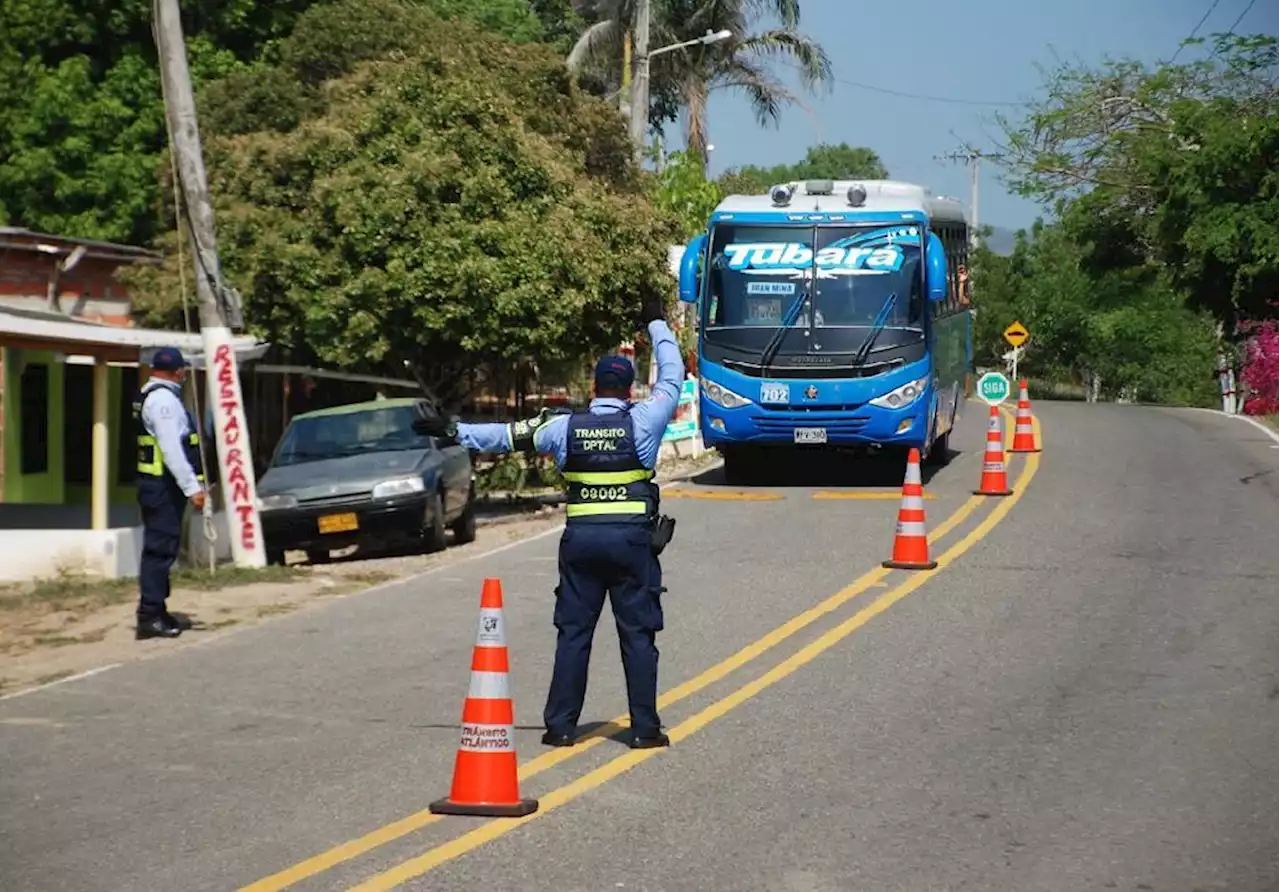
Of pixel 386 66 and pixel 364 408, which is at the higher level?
pixel 386 66

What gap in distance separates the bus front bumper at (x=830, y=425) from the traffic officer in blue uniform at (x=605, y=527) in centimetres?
1365

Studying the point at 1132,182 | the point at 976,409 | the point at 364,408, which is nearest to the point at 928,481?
the point at 364,408

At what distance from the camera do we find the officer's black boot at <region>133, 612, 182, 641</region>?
1419 centimetres

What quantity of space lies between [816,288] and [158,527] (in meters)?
11.2

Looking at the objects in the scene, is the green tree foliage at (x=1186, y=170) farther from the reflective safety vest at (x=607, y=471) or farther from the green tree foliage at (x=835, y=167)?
the green tree foliage at (x=835, y=167)

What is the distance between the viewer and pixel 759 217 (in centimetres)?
2377

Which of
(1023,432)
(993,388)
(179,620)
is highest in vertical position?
(993,388)

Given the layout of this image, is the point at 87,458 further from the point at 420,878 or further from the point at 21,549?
the point at 420,878

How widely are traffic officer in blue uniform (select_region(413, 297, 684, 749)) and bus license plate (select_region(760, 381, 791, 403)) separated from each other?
13580 mm

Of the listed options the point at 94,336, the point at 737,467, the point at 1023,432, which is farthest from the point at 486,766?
the point at 1023,432

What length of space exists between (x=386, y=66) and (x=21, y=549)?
34.6 feet

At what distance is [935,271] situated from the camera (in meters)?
23.2

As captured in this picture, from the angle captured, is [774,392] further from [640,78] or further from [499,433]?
[640,78]

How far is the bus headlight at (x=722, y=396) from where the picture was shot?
23.5 metres
